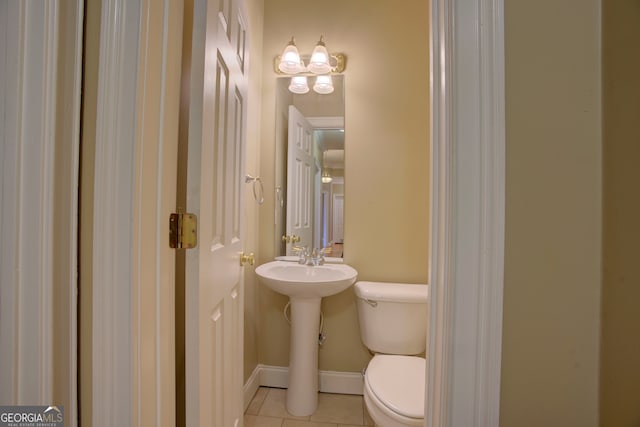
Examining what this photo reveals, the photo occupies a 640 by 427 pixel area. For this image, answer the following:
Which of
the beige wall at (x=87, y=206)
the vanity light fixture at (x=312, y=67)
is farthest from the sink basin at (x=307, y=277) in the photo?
the vanity light fixture at (x=312, y=67)

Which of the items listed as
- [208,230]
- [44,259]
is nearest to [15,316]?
[44,259]

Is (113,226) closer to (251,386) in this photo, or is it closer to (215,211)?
(215,211)

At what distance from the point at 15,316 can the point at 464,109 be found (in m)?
0.93

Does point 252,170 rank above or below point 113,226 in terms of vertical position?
above

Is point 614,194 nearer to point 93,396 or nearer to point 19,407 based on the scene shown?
point 93,396

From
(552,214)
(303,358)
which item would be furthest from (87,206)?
(303,358)

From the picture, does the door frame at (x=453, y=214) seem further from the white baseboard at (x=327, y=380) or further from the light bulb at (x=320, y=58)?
the white baseboard at (x=327, y=380)

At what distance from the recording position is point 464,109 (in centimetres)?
50

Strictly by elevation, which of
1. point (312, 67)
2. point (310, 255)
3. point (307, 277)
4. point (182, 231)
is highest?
point (312, 67)

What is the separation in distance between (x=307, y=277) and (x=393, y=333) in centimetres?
56

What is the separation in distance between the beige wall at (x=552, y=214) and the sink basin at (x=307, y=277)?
3.06 ft

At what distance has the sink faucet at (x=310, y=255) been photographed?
1.69m

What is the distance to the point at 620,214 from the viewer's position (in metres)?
0.48

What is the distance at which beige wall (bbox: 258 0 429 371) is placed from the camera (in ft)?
5.41
